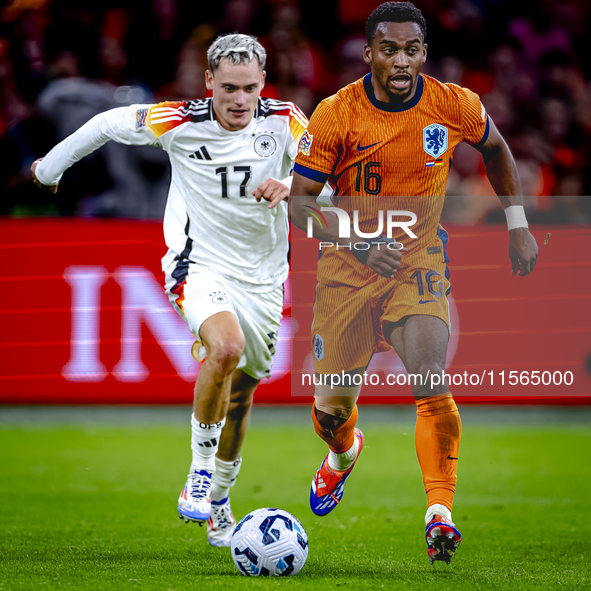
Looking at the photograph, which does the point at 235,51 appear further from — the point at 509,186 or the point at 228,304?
the point at 509,186

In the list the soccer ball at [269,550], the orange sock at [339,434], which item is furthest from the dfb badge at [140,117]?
the soccer ball at [269,550]

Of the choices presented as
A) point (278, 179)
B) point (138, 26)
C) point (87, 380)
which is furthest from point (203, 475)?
point (138, 26)

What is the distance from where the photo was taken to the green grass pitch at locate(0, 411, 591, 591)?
425 cm

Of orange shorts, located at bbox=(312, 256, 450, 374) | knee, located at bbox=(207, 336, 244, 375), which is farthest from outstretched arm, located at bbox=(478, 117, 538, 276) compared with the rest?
knee, located at bbox=(207, 336, 244, 375)

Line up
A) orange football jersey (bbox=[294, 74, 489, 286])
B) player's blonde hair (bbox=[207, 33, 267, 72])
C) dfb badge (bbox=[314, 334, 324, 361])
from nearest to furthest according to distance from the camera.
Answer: orange football jersey (bbox=[294, 74, 489, 286]), player's blonde hair (bbox=[207, 33, 267, 72]), dfb badge (bbox=[314, 334, 324, 361])

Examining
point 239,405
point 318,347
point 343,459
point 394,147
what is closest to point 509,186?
point 394,147

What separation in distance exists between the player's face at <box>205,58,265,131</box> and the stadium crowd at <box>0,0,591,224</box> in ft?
12.1

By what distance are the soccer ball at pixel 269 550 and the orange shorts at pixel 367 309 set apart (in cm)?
100

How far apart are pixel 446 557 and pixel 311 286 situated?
3524 mm

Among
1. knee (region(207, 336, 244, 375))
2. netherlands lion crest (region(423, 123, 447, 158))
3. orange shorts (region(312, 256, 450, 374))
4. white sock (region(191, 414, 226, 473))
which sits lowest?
white sock (region(191, 414, 226, 473))

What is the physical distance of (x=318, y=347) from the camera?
5.07 metres

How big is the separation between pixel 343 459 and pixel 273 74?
5.87 metres

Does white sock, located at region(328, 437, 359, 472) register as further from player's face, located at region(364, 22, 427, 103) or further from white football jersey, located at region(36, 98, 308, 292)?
player's face, located at region(364, 22, 427, 103)

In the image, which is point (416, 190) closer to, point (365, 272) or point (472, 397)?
point (365, 272)
